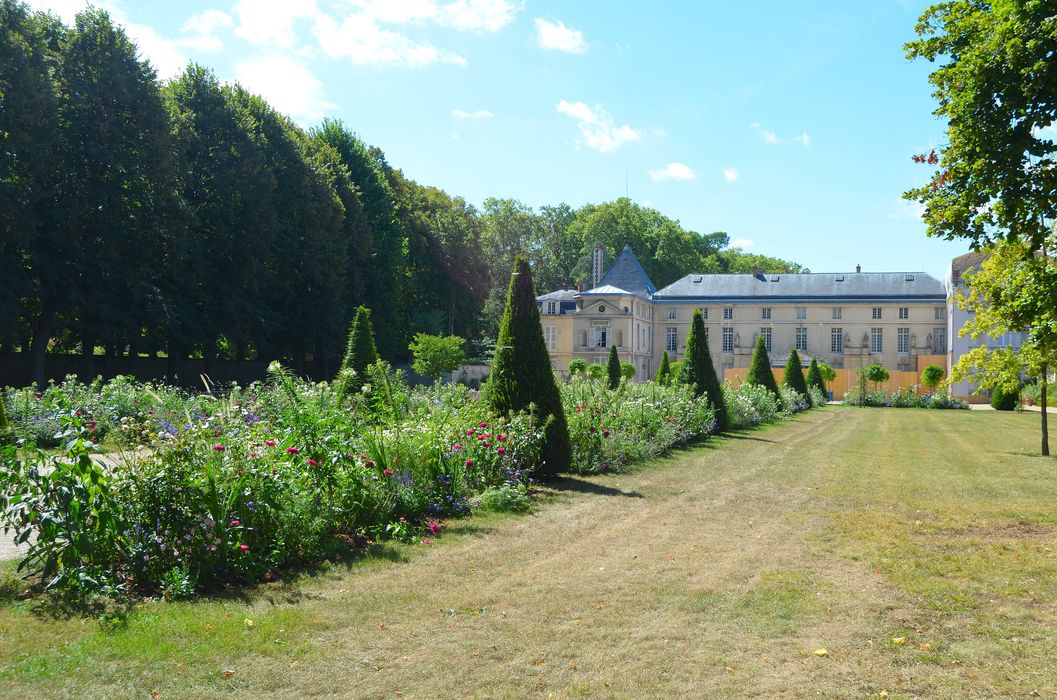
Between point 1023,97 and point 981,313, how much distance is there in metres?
6.04

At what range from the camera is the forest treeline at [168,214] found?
2156cm

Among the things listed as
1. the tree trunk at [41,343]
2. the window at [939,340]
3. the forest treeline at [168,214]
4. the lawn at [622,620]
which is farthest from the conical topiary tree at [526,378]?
the window at [939,340]

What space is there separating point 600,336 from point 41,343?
3958cm

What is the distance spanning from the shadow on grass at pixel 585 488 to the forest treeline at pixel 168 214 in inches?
706

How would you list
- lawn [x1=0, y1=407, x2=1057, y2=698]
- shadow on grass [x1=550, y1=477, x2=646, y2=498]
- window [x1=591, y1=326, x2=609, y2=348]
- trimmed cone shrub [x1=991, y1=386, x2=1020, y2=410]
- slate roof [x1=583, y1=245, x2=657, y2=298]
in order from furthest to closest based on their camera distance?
slate roof [x1=583, y1=245, x2=657, y2=298]
window [x1=591, y1=326, x2=609, y2=348]
trimmed cone shrub [x1=991, y1=386, x2=1020, y2=410]
shadow on grass [x1=550, y1=477, x2=646, y2=498]
lawn [x1=0, y1=407, x2=1057, y2=698]

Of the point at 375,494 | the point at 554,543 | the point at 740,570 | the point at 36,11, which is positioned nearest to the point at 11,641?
the point at 375,494

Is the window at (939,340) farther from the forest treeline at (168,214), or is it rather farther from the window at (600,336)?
the forest treeline at (168,214)

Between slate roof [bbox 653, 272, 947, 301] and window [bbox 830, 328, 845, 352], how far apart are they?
244 cm

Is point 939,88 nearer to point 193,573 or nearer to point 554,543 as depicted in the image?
point 554,543

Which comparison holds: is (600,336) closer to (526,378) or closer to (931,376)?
(931,376)

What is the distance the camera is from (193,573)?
5.23 metres

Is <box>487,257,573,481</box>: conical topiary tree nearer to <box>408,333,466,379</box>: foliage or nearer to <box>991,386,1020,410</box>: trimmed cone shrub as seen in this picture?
<box>408,333,466,379</box>: foliage

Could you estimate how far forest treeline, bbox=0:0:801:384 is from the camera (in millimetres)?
21562

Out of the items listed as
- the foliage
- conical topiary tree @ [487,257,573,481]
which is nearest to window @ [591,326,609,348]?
the foliage
